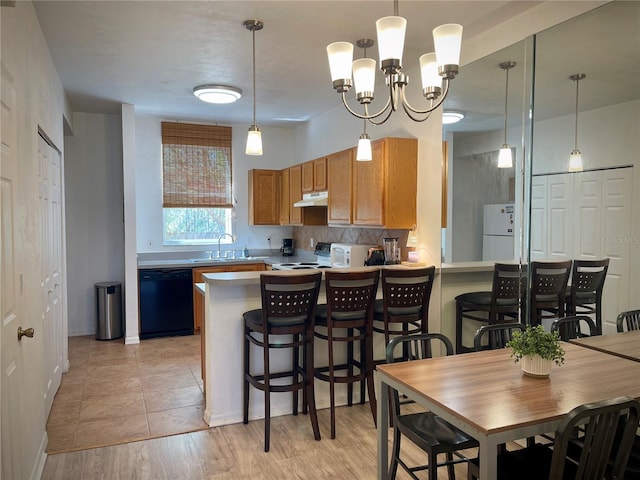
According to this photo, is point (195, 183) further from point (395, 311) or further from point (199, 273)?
point (395, 311)

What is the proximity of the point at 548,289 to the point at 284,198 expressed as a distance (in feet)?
13.3

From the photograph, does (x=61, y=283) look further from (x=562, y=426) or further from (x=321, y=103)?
(x=562, y=426)

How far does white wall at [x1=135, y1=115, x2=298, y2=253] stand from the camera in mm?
6137

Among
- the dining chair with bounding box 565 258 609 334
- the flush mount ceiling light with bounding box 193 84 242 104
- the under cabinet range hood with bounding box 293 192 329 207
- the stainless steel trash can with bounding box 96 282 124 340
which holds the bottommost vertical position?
the stainless steel trash can with bounding box 96 282 124 340

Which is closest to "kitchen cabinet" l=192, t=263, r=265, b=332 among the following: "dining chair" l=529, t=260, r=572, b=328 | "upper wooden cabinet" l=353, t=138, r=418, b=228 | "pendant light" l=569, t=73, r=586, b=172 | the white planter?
"upper wooden cabinet" l=353, t=138, r=418, b=228

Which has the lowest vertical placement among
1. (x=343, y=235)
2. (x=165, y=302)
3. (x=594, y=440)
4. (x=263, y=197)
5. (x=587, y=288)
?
(x=165, y=302)

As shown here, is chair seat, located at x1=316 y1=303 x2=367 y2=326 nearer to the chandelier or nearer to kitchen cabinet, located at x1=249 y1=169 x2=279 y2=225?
the chandelier

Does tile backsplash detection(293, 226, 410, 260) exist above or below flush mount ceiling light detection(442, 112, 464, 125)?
below

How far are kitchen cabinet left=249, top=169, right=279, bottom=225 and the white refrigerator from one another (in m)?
3.59

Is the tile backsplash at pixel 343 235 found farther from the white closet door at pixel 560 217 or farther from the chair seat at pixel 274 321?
the chair seat at pixel 274 321

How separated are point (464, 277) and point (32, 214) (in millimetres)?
3121

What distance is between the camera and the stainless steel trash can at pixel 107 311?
18.4 feet

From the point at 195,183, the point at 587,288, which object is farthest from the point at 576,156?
the point at 195,183

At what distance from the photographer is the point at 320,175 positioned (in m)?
5.23
